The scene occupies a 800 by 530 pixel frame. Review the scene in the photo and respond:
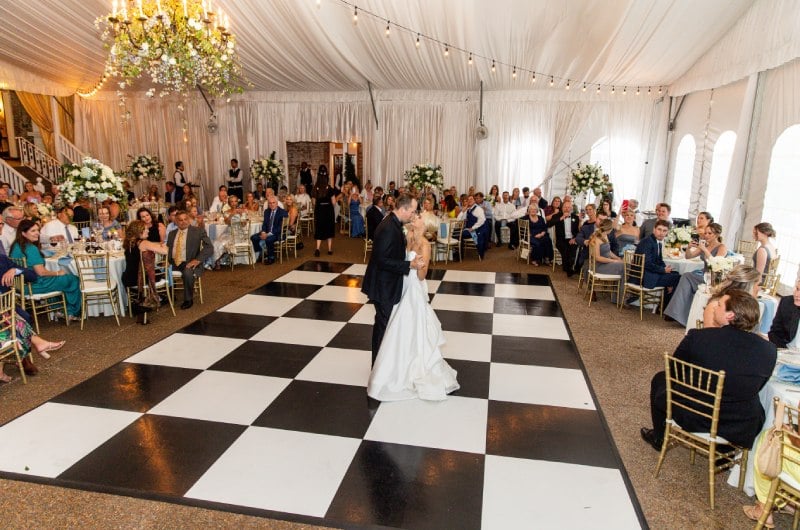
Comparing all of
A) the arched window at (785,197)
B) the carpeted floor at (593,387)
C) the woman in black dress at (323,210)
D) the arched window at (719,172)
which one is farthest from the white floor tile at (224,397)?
the arched window at (719,172)

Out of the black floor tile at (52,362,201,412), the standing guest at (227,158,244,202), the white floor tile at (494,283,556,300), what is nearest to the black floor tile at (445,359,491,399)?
the black floor tile at (52,362,201,412)

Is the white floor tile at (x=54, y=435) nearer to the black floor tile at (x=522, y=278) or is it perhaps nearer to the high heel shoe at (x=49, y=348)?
the high heel shoe at (x=49, y=348)

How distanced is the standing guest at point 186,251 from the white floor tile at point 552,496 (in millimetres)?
4522

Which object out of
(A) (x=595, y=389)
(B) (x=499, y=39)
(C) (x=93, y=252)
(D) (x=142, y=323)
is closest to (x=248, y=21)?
(B) (x=499, y=39)

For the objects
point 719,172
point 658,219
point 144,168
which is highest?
point 719,172

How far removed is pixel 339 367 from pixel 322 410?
0.80 m

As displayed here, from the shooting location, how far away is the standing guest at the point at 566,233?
8.25 m

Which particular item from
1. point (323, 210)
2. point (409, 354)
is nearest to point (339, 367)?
point (409, 354)

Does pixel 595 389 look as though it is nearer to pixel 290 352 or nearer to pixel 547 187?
pixel 290 352

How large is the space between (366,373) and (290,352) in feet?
2.97

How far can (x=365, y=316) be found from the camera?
239 inches

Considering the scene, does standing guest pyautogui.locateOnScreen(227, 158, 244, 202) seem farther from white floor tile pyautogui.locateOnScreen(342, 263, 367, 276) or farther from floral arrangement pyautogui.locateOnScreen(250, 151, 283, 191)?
white floor tile pyautogui.locateOnScreen(342, 263, 367, 276)

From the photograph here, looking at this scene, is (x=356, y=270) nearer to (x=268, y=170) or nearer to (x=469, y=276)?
(x=469, y=276)

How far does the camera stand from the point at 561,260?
8805mm
